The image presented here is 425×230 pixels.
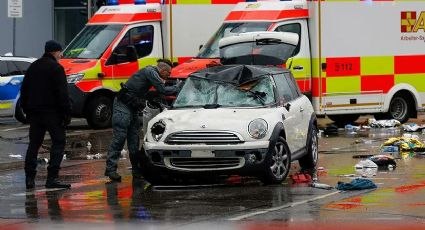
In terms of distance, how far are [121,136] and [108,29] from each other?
9600mm

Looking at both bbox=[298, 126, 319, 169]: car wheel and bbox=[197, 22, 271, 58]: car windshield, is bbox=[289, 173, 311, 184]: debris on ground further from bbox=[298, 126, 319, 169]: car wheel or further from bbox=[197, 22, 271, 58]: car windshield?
bbox=[197, 22, 271, 58]: car windshield

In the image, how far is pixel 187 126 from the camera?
42.2 ft

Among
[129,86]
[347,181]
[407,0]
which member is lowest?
[347,181]

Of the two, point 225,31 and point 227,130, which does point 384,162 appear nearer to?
point 227,130

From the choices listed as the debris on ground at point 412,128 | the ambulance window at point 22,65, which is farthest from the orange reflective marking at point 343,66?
the ambulance window at point 22,65

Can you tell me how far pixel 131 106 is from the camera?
543 inches

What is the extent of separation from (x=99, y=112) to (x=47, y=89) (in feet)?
32.3

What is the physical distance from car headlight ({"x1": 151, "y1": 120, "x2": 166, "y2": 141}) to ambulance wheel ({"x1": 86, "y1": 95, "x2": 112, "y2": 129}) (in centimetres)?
978

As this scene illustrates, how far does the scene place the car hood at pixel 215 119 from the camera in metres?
12.8

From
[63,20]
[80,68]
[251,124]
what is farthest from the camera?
[63,20]

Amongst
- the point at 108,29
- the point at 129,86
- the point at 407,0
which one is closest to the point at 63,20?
the point at 108,29

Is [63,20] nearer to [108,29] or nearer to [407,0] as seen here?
[108,29]

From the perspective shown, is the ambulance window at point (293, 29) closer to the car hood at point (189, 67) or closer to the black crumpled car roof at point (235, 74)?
the car hood at point (189, 67)

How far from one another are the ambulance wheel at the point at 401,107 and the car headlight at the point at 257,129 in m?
10.5
